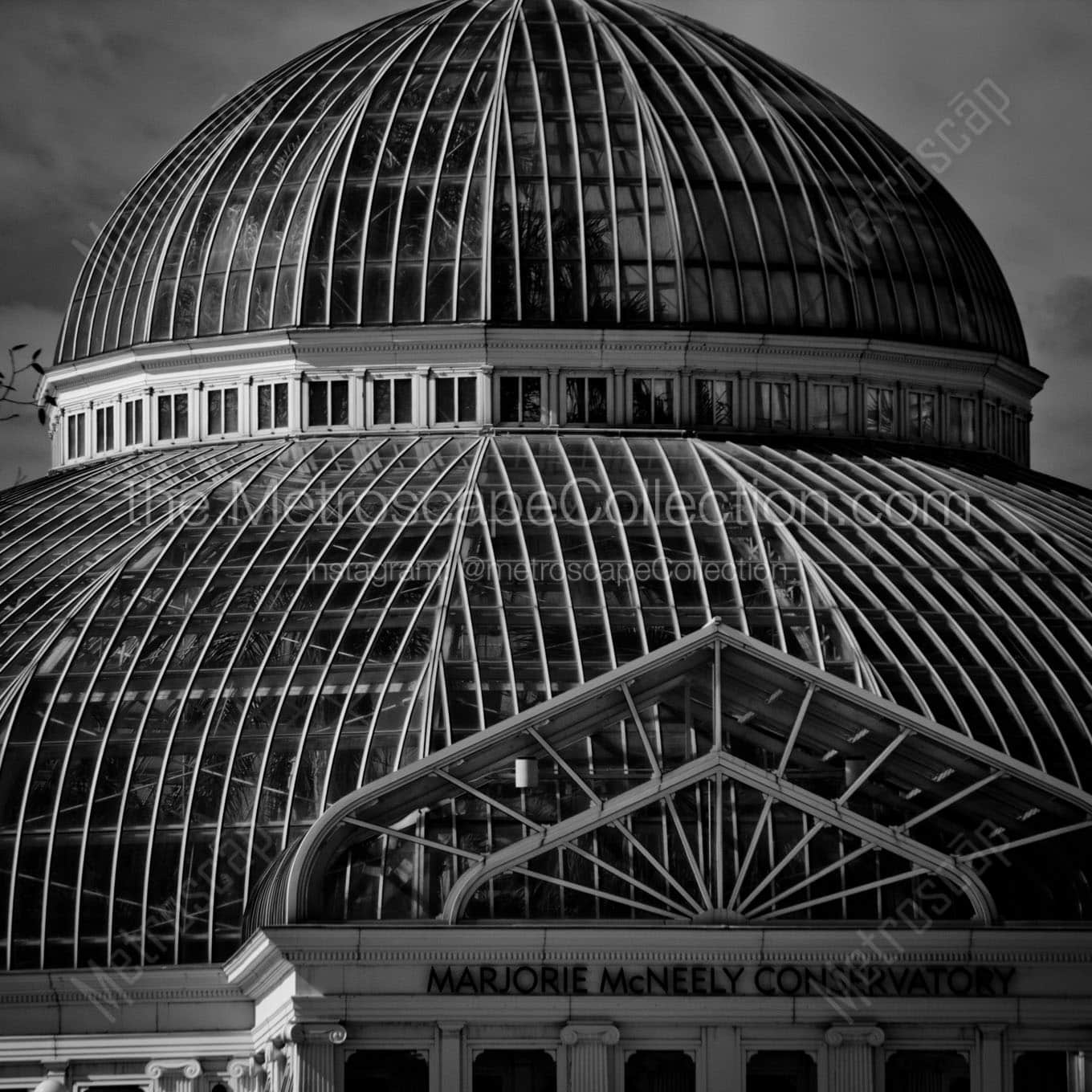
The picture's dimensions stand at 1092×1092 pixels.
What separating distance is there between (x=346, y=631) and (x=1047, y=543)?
19180mm

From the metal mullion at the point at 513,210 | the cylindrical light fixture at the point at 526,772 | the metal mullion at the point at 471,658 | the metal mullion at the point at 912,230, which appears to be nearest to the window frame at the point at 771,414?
the metal mullion at the point at 912,230

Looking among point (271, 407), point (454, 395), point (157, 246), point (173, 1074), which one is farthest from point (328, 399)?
point (173, 1074)

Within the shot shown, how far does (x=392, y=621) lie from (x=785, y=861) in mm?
13384

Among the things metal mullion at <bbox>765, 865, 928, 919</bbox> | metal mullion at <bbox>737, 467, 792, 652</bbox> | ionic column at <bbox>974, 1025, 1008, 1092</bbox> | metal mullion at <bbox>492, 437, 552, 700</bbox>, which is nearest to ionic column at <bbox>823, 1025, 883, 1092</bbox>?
ionic column at <bbox>974, 1025, 1008, 1092</bbox>

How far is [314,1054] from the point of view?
2591 inches

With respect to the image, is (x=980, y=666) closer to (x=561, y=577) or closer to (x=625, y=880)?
(x=561, y=577)

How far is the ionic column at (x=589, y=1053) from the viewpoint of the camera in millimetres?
66000

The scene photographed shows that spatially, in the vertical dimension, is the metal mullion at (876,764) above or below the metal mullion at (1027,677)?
below

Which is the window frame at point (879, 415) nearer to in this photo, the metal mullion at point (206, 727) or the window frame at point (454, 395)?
the window frame at point (454, 395)

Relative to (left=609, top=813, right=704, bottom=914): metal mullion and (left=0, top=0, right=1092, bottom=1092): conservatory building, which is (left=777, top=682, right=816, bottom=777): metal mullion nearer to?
(left=0, top=0, right=1092, bottom=1092): conservatory building

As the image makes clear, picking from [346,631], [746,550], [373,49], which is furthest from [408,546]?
[373,49]

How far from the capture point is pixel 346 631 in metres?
75.6

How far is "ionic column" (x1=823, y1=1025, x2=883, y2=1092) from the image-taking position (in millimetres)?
66062

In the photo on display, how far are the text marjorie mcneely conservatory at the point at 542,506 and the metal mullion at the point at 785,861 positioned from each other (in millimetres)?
11616
